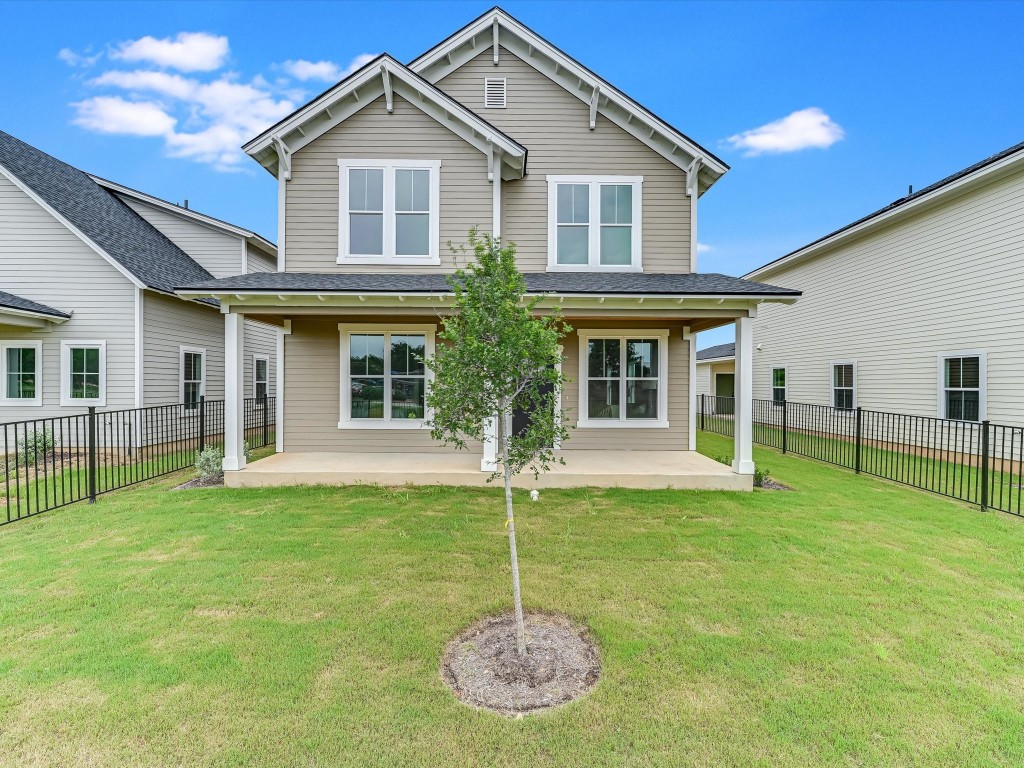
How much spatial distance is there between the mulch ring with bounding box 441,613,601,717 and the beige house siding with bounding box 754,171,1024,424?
12012 mm

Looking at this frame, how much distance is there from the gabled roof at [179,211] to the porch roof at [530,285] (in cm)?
734

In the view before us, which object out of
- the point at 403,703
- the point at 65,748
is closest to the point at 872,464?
the point at 403,703

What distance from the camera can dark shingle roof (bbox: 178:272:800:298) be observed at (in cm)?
771

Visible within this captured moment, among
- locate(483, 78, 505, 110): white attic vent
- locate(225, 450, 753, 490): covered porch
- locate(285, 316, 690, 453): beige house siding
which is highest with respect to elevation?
locate(483, 78, 505, 110): white attic vent

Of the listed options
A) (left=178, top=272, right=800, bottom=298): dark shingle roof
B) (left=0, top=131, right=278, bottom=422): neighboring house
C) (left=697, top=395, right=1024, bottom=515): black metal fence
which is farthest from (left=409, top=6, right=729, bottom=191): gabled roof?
(left=0, top=131, right=278, bottom=422): neighboring house

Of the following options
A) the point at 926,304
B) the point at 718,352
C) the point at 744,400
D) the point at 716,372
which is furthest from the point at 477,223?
the point at 716,372

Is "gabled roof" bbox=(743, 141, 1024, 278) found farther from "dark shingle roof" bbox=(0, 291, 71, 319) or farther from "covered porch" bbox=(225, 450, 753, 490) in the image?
"dark shingle roof" bbox=(0, 291, 71, 319)

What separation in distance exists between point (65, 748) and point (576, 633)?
3.26 metres

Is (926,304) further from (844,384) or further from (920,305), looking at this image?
(844,384)

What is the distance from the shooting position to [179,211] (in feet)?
49.6

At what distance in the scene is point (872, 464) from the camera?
34.8 ft

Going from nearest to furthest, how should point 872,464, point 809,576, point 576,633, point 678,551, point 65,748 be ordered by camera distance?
point 65,748
point 576,633
point 809,576
point 678,551
point 872,464

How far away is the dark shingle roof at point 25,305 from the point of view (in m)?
10.1

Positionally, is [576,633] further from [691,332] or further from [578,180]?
[578,180]
